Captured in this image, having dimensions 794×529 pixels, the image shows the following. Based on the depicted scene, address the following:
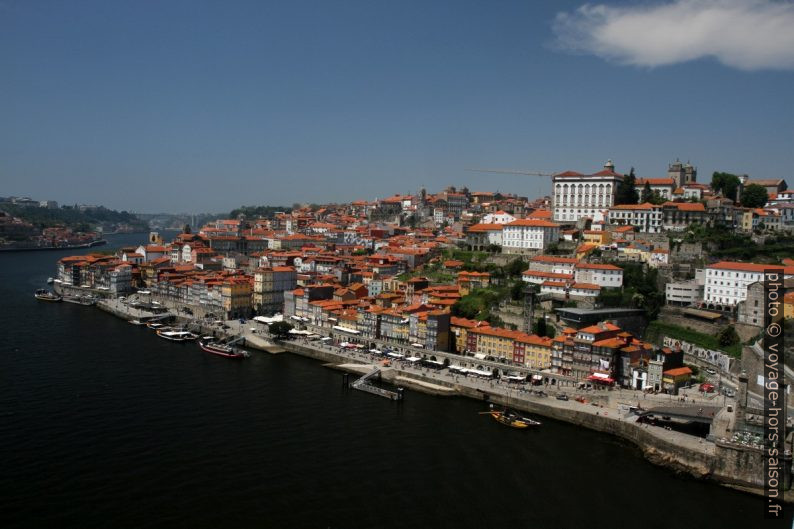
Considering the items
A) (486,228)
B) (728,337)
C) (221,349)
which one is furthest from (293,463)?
(486,228)

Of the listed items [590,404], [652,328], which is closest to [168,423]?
[590,404]

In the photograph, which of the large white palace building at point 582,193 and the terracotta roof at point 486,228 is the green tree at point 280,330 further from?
the large white palace building at point 582,193

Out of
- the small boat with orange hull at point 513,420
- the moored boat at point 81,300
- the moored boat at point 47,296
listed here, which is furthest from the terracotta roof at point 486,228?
the moored boat at point 47,296

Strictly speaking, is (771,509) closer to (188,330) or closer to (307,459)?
(307,459)

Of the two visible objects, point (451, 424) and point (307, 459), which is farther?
point (451, 424)

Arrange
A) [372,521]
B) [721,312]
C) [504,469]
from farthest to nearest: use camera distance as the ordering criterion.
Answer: [721,312]
[504,469]
[372,521]
